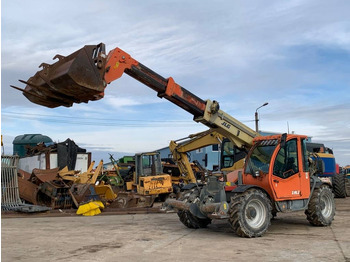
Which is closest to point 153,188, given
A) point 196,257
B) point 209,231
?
point 209,231

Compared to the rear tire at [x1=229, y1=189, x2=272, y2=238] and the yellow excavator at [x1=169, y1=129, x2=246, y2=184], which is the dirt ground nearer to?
the rear tire at [x1=229, y1=189, x2=272, y2=238]

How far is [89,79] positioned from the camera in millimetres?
8461

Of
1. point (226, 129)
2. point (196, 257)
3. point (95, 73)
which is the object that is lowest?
point (196, 257)

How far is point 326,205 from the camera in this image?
10.6 meters

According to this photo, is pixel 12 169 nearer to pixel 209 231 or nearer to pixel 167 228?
pixel 167 228

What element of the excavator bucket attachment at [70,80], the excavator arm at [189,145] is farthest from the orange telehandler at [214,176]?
the excavator arm at [189,145]

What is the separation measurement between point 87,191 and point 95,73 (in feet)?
27.2

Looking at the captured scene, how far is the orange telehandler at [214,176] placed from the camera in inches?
336

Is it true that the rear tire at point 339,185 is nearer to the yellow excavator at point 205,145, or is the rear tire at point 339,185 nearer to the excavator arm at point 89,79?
the yellow excavator at point 205,145

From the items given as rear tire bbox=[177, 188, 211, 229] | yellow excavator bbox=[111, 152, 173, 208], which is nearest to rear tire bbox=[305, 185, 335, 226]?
rear tire bbox=[177, 188, 211, 229]

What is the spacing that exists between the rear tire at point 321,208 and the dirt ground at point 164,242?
0.73ft

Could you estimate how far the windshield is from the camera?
31.6ft

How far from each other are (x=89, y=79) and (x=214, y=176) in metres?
4.12

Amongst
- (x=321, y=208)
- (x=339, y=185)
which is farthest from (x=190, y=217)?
(x=339, y=185)
